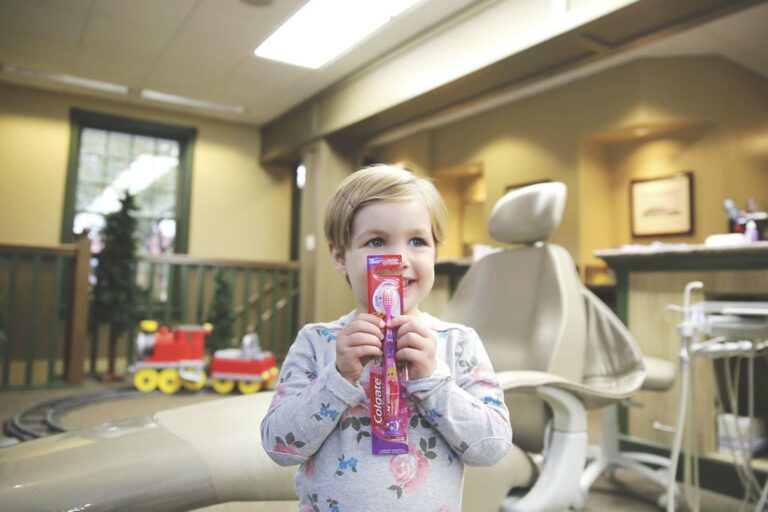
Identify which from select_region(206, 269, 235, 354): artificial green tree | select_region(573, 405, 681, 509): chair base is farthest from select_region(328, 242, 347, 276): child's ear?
select_region(206, 269, 235, 354): artificial green tree

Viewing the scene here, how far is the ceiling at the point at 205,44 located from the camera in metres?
3.55

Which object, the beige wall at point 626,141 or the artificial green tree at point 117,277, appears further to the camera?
the beige wall at point 626,141

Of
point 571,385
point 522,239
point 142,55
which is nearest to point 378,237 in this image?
point 571,385

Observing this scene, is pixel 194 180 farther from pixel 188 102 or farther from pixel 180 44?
pixel 180 44

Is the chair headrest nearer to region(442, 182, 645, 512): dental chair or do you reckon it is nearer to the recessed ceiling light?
region(442, 182, 645, 512): dental chair

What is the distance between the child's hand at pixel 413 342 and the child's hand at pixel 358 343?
0.07 ft

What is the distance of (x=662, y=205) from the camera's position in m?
5.46

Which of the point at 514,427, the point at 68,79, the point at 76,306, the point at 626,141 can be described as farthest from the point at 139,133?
the point at 514,427

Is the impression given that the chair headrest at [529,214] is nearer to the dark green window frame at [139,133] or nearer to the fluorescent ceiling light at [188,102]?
the fluorescent ceiling light at [188,102]

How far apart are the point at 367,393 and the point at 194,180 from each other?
564 centimetres

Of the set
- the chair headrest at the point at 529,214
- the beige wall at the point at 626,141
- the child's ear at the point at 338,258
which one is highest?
the beige wall at the point at 626,141

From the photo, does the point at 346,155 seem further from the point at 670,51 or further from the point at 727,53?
the point at 727,53

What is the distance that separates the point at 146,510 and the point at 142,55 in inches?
167

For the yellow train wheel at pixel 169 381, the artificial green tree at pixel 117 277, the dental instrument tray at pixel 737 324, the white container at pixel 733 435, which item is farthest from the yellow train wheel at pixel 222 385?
the dental instrument tray at pixel 737 324
